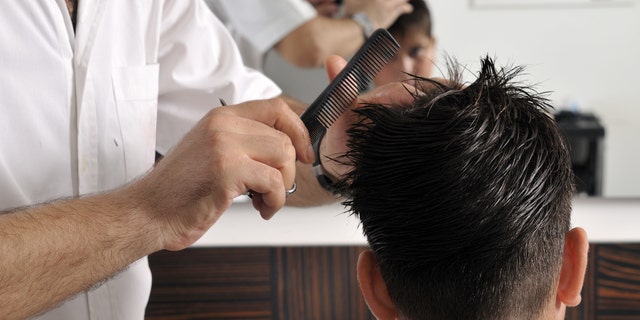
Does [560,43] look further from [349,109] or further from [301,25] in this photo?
[349,109]

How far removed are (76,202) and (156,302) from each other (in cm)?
144

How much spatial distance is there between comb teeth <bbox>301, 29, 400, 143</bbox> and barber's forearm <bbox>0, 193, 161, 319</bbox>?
0.90 ft

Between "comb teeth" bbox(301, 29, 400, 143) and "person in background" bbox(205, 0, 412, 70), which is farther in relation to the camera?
"person in background" bbox(205, 0, 412, 70)

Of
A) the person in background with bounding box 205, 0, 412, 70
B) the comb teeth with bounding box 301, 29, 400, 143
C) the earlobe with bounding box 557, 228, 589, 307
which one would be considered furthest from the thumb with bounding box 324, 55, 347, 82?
the person in background with bounding box 205, 0, 412, 70

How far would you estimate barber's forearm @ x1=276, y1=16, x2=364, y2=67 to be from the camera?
226 centimetres

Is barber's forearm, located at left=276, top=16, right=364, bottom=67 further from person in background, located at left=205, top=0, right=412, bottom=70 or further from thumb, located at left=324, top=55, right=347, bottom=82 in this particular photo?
thumb, located at left=324, top=55, right=347, bottom=82

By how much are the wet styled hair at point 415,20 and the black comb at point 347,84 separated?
1.24m

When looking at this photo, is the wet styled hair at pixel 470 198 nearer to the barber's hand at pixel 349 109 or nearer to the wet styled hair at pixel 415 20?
the barber's hand at pixel 349 109

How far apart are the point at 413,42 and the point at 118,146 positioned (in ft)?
4.03

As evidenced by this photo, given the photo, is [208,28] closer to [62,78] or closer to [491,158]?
[62,78]

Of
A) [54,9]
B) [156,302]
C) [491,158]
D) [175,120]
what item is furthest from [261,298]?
[491,158]

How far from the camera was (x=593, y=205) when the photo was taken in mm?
2334

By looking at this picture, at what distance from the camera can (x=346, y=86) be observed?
1.09 metres

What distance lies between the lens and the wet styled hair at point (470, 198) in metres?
0.96
